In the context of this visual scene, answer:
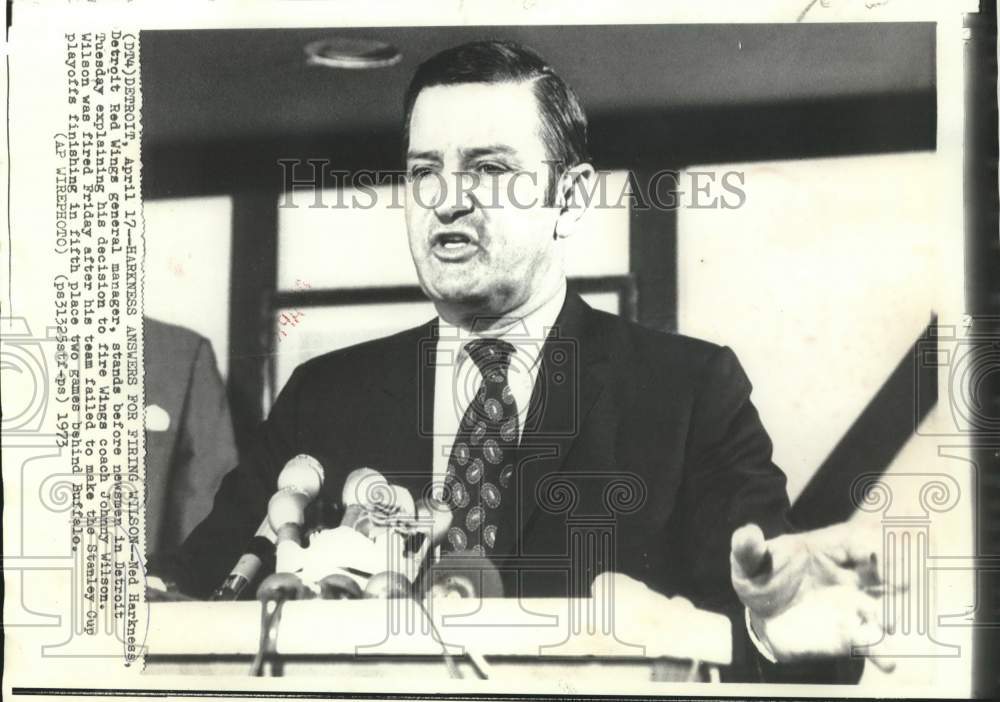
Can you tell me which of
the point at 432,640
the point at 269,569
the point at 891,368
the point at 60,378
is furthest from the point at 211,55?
the point at 891,368

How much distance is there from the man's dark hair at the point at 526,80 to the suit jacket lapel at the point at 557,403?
207mm

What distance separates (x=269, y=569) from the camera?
149 cm

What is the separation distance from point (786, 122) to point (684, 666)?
0.84m

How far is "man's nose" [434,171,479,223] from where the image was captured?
1488mm

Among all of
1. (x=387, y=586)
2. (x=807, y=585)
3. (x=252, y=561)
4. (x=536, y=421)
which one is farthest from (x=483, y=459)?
(x=807, y=585)

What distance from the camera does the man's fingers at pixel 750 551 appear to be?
4.83 ft

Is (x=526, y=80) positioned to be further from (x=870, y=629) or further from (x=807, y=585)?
(x=870, y=629)

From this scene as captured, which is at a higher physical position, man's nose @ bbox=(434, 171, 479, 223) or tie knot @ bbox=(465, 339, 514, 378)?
man's nose @ bbox=(434, 171, 479, 223)

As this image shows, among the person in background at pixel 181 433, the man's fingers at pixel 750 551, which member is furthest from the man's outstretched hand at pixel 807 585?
the person in background at pixel 181 433

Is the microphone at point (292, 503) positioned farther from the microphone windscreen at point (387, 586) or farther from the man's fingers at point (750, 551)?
the man's fingers at point (750, 551)

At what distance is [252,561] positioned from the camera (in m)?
1.49

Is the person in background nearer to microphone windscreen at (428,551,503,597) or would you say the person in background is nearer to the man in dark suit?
the man in dark suit

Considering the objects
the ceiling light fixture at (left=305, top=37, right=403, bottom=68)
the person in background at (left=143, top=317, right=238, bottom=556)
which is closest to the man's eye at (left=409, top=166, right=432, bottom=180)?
the ceiling light fixture at (left=305, top=37, right=403, bottom=68)

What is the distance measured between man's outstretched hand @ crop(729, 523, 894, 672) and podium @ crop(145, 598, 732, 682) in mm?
72
